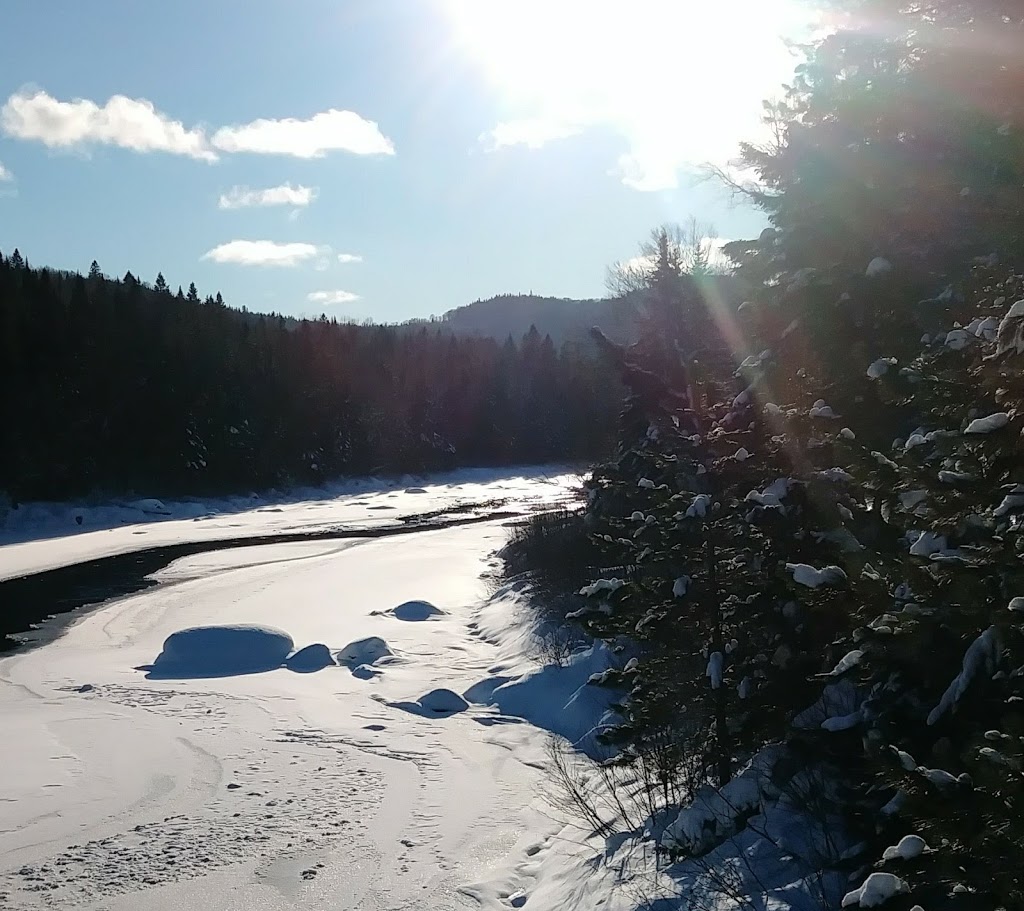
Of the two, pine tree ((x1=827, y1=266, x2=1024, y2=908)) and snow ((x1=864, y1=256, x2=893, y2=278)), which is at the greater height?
snow ((x1=864, y1=256, x2=893, y2=278))

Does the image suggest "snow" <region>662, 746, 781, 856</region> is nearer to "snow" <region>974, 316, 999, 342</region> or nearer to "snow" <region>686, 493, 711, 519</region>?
"snow" <region>686, 493, 711, 519</region>

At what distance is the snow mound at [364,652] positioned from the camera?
14359 millimetres

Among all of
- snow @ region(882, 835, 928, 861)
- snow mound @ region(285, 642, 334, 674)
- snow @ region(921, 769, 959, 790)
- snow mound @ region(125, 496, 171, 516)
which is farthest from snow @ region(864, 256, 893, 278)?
snow mound @ region(125, 496, 171, 516)

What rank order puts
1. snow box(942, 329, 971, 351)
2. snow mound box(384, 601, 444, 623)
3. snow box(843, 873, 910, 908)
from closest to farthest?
snow box(843, 873, 910, 908) < snow box(942, 329, 971, 351) < snow mound box(384, 601, 444, 623)

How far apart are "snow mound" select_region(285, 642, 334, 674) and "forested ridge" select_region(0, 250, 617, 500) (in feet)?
57.6

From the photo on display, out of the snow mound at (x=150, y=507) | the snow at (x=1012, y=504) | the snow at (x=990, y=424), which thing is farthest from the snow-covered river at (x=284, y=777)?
the snow mound at (x=150, y=507)

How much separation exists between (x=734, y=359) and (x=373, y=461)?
213 ft

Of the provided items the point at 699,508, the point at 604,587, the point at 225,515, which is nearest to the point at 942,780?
the point at 699,508

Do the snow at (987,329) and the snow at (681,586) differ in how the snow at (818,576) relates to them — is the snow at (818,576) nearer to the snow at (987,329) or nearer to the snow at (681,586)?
the snow at (987,329)

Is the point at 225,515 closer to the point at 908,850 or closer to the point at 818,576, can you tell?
the point at 818,576

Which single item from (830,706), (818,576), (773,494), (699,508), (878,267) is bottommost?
(830,706)

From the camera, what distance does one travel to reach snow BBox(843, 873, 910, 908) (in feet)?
10.1

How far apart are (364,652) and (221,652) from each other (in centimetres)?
234

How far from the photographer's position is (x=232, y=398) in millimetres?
64312
